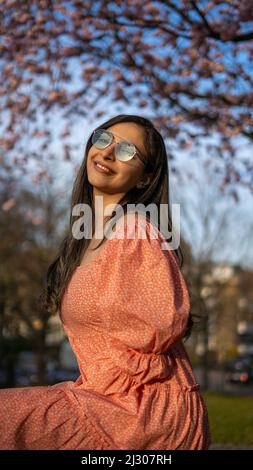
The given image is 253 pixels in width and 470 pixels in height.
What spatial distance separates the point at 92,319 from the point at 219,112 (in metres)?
7.07

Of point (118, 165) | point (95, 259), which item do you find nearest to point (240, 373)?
point (118, 165)

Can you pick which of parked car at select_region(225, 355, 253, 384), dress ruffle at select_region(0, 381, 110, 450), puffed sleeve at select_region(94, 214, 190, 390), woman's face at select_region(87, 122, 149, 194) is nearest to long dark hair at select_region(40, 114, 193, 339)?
woman's face at select_region(87, 122, 149, 194)

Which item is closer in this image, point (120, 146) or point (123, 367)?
point (123, 367)

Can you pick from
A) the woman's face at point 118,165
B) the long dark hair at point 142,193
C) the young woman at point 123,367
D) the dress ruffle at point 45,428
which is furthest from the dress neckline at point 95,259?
the dress ruffle at point 45,428

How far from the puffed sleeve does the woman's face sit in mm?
355

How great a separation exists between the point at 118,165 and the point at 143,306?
2.01ft

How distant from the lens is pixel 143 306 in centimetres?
229

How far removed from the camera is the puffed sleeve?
2.27m

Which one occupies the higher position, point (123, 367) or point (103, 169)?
point (103, 169)

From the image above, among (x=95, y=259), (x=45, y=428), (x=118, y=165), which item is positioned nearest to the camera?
(x=45, y=428)

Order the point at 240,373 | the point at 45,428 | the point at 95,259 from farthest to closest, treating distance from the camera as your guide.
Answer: the point at 240,373
the point at 95,259
the point at 45,428

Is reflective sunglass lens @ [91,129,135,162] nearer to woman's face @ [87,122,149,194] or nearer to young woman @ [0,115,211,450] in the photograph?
woman's face @ [87,122,149,194]

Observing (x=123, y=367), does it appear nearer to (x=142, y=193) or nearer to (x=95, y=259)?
(x=95, y=259)

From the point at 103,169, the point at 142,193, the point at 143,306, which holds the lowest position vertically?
the point at 143,306
